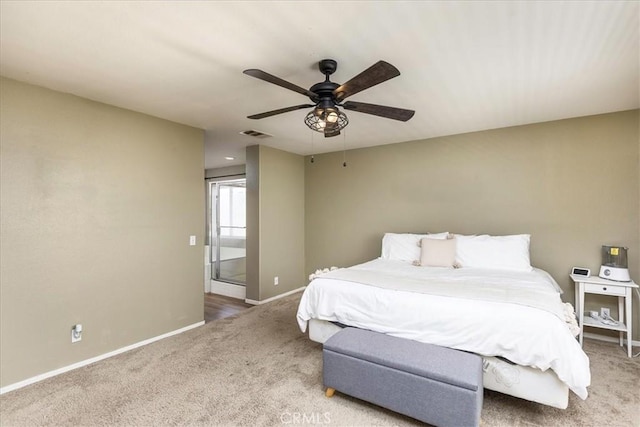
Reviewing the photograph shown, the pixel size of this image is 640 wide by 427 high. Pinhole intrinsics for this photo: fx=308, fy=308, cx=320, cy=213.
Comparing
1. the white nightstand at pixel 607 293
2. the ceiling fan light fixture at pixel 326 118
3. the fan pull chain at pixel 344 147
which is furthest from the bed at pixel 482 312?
the fan pull chain at pixel 344 147

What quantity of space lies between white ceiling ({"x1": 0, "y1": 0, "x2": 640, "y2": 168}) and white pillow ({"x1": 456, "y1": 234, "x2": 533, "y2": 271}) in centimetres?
144

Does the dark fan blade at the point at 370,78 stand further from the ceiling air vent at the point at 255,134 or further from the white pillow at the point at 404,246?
the white pillow at the point at 404,246

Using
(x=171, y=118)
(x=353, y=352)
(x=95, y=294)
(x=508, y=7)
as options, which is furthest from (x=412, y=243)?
(x=95, y=294)

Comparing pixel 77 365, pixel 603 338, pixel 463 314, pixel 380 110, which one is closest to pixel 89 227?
pixel 77 365

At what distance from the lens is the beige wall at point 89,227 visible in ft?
8.04

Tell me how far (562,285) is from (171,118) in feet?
15.8

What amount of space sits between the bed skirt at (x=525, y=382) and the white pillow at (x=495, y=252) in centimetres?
156

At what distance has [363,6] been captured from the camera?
65.1 inches

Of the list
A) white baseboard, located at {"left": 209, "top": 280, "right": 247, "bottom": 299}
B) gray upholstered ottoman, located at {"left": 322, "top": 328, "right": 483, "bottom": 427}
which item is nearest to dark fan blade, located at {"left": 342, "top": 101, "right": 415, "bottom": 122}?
gray upholstered ottoman, located at {"left": 322, "top": 328, "right": 483, "bottom": 427}

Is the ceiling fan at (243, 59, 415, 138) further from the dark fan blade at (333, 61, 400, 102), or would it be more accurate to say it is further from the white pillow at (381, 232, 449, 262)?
the white pillow at (381, 232, 449, 262)

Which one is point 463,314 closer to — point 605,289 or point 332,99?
point 332,99

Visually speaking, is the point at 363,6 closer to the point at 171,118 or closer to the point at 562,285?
the point at 171,118

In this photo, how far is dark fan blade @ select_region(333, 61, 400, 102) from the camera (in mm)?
1715

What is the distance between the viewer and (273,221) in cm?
497
